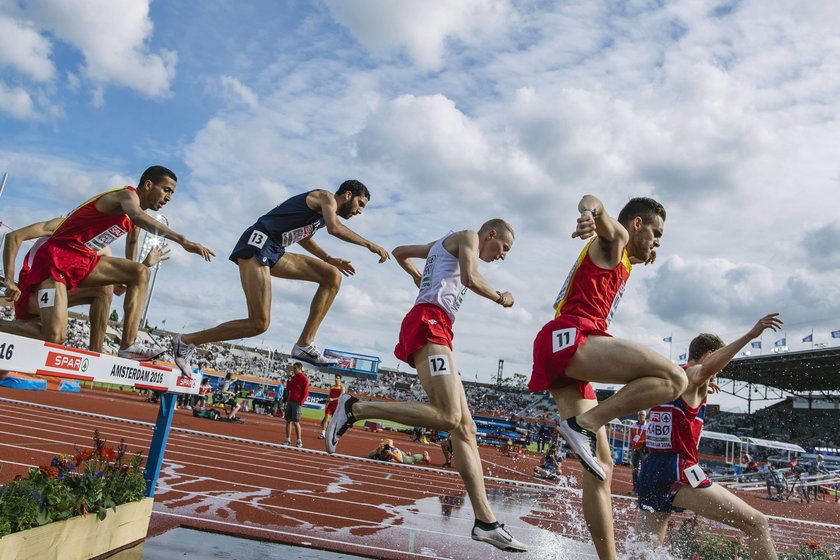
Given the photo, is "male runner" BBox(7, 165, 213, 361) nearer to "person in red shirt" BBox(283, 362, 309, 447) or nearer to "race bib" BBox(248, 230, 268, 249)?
"race bib" BBox(248, 230, 268, 249)

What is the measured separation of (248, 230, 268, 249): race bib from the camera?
15.8 feet

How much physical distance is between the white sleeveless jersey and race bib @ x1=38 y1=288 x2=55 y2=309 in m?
2.63

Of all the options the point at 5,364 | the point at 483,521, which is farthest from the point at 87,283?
the point at 483,521

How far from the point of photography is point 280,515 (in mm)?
5664

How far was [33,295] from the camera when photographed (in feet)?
15.1

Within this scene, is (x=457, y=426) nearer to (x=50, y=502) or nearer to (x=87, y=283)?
(x=50, y=502)

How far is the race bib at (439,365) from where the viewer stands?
4012mm

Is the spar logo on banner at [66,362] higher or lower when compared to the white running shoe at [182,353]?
lower

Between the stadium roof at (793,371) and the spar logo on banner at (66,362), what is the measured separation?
39062 mm

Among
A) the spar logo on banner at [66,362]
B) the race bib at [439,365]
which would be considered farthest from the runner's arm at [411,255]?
the spar logo on banner at [66,362]

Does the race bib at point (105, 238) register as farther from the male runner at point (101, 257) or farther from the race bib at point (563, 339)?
the race bib at point (563, 339)

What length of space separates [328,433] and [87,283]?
7.72 feet

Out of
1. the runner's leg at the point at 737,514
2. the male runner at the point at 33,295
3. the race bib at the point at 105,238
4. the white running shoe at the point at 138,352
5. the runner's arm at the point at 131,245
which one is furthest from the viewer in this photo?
the runner's arm at the point at 131,245

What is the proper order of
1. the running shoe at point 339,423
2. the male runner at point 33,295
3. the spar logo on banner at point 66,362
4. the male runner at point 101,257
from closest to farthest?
the spar logo on banner at point 66,362
the running shoe at point 339,423
the male runner at point 101,257
the male runner at point 33,295
